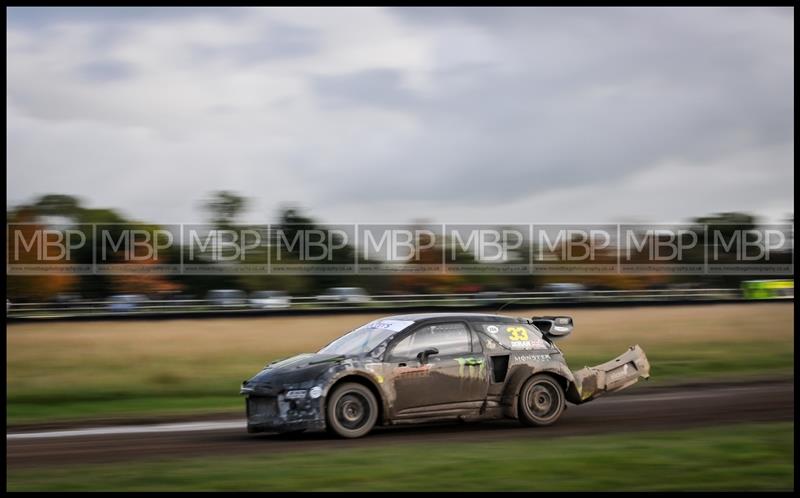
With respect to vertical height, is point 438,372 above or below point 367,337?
below

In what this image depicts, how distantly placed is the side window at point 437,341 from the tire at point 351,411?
2.09 ft

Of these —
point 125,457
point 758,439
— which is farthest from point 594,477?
point 125,457

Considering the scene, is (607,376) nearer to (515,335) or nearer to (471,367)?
(515,335)

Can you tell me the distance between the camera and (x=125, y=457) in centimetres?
1021

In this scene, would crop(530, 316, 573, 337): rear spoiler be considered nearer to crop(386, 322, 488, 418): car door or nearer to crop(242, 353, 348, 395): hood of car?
crop(386, 322, 488, 418): car door

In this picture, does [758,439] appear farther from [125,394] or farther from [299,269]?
[299,269]

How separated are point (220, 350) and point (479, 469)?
15.7 m

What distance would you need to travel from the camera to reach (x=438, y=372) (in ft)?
37.5

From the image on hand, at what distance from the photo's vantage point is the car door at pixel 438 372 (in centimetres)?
1128

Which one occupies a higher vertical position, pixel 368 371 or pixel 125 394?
pixel 368 371

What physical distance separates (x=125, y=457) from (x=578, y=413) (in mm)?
6566

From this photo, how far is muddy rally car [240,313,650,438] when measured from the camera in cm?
1091

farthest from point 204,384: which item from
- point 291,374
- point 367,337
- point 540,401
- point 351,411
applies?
point 540,401

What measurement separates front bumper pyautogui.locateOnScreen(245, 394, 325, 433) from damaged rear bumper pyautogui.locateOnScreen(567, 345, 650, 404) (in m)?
3.52
